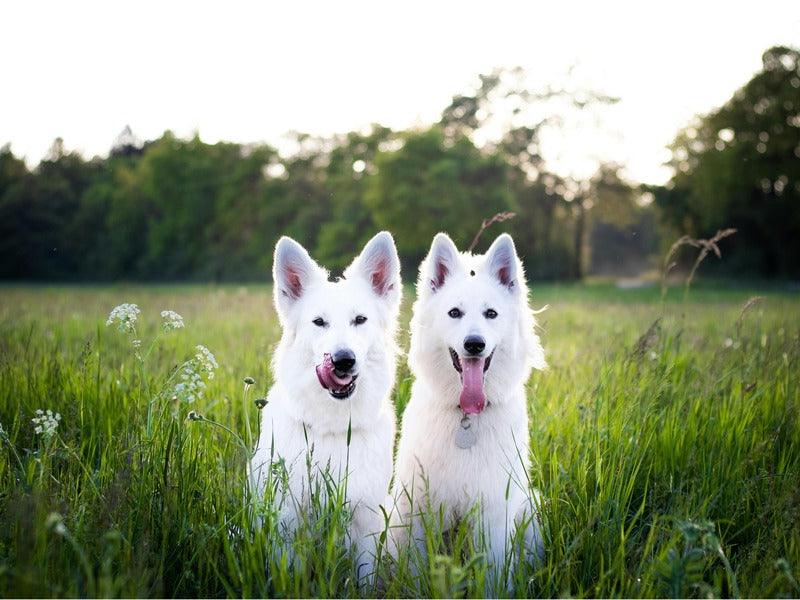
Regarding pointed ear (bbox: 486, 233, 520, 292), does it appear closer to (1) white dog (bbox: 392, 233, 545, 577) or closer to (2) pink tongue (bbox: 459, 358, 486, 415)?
(1) white dog (bbox: 392, 233, 545, 577)

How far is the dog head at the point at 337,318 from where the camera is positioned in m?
3.21

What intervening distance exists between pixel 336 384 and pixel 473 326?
888 mm

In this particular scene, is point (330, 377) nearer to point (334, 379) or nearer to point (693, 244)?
point (334, 379)

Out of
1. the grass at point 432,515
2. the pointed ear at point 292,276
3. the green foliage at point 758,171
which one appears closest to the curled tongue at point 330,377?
the grass at point 432,515

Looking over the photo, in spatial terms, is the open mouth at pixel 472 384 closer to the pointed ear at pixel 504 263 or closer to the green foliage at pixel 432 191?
the pointed ear at pixel 504 263

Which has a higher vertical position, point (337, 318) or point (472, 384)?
point (337, 318)

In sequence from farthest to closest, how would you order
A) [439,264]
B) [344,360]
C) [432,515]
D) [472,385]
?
1. [439,264]
2. [472,385]
3. [344,360]
4. [432,515]

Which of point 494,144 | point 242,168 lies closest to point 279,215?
point 242,168

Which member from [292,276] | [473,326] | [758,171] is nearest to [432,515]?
[473,326]

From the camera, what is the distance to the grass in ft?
7.97

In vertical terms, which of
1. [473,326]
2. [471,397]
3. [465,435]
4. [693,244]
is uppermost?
[693,244]

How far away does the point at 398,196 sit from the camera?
38062 millimetres

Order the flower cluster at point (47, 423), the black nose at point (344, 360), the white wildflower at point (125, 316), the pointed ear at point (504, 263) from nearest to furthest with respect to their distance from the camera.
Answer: the flower cluster at point (47, 423) → the white wildflower at point (125, 316) → the black nose at point (344, 360) → the pointed ear at point (504, 263)

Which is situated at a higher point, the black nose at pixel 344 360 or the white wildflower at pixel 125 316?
the white wildflower at pixel 125 316
